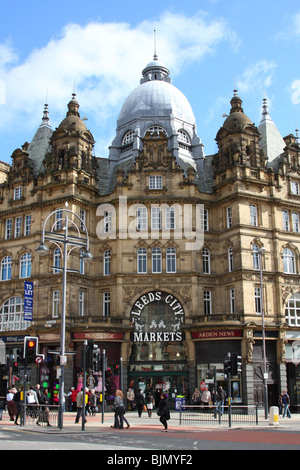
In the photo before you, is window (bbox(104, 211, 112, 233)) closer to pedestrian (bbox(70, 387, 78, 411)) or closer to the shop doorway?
the shop doorway

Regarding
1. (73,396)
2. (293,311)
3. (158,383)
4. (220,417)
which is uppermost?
(293,311)

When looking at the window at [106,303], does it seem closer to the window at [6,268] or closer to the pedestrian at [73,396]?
the window at [6,268]

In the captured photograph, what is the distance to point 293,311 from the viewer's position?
45.2m

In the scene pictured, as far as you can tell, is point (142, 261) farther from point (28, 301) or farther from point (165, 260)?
point (28, 301)

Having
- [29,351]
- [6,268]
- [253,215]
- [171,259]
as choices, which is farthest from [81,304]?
[29,351]

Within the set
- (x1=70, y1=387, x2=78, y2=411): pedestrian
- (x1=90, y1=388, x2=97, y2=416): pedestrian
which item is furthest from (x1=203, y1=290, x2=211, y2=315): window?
(x1=90, y1=388, x2=97, y2=416): pedestrian

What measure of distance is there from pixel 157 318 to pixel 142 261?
4.94 meters

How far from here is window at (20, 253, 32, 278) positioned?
47312mm

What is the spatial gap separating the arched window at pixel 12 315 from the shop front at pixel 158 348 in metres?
9.66

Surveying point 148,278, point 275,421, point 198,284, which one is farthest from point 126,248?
point 275,421

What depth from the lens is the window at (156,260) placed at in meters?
45.7

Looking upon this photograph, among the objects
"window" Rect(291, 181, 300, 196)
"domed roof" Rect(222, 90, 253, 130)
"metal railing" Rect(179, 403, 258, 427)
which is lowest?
"metal railing" Rect(179, 403, 258, 427)

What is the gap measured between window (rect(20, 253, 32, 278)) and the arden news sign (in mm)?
9986
